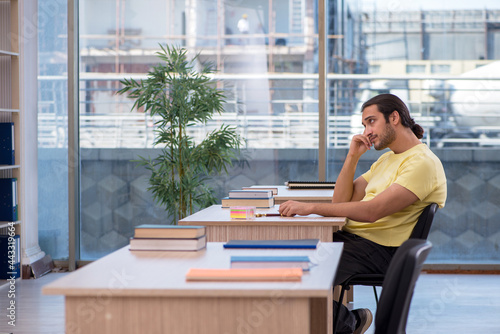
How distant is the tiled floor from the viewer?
13.1 feet

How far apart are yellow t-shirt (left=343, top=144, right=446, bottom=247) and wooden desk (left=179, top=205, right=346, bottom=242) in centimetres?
22

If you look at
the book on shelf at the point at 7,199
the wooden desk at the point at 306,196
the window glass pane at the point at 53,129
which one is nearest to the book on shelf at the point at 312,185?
the wooden desk at the point at 306,196

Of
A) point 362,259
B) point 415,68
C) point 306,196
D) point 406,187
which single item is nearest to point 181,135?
point 306,196

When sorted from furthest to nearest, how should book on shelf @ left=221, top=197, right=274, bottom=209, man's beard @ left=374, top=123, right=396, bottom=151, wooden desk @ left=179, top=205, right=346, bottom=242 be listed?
book on shelf @ left=221, top=197, right=274, bottom=209 < man's beard @ left=374, top=123, right=396, bottom=151 < wooden desk @ left=179, top=205, right=346, bottom=242

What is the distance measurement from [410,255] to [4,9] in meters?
4.74

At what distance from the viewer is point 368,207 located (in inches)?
115

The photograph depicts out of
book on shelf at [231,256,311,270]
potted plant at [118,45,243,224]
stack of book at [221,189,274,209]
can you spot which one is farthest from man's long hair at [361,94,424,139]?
potted plant at [118,45,243,224]

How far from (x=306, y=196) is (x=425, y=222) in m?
1.19

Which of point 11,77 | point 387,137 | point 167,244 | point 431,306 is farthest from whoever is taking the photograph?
point 11,77

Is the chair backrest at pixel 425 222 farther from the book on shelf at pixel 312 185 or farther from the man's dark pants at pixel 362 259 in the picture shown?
the book on shelf at pixel 312 185

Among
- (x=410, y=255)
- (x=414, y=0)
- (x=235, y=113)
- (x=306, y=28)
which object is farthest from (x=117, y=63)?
(x=410, y=255)

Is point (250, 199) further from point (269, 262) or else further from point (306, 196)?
point (269, 262)

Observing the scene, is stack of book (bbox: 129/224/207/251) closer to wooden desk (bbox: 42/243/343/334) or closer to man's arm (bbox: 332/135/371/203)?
wooden desk (bbox: 42/243/343/334)

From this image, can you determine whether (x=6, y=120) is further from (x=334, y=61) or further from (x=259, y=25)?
(x=334, y=61)
